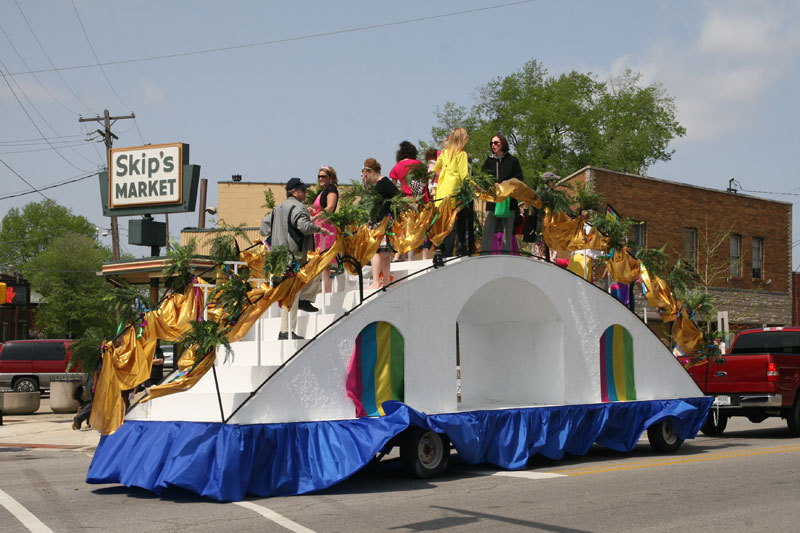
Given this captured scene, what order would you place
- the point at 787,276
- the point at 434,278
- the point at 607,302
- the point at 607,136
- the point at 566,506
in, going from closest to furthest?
the point at 566,506, the point at 434,278, the point at 607,302, the point at 787,276, the point at 607,136

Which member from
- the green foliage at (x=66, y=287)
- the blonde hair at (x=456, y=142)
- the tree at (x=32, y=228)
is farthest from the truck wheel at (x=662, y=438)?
the tree at (x=32, y=228)

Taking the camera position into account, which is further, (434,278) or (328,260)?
(434,278)

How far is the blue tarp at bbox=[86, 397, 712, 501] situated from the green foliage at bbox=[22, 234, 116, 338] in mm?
58760

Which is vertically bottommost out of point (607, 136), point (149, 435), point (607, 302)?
point (149, 435)

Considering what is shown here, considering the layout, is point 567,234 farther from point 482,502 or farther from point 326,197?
point 482,502

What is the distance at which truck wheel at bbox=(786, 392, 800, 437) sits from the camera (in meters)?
15.4

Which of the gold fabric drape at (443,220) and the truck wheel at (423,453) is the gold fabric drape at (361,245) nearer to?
the gold fabric drape at (443,220)

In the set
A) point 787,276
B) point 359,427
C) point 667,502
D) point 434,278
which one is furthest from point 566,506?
point 787,276

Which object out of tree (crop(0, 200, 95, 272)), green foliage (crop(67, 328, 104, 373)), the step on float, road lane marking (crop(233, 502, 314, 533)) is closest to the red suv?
the step on float

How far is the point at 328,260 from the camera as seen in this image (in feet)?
32.9

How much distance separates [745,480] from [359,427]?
437 centimetres

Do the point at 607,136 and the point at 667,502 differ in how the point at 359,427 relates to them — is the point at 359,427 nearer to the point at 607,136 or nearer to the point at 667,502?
the point at 667,502

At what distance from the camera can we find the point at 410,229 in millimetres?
11211

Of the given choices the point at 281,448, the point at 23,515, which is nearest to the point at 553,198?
the point at 281,448
